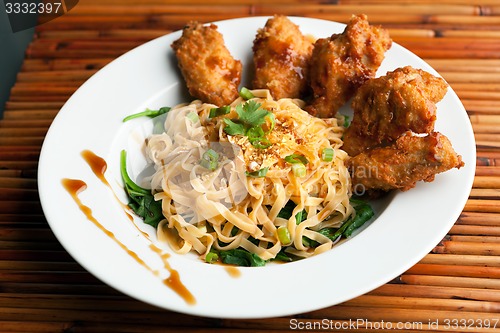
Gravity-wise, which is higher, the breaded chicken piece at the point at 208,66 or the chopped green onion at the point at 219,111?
the breaded chicken piece at the point at 208,66

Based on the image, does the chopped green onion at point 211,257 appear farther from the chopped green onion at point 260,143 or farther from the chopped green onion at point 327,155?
the chopped green onion at point 327,155

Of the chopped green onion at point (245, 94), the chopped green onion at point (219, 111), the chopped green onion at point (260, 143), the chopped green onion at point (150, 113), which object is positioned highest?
the chopped green onion at point (245, 94)

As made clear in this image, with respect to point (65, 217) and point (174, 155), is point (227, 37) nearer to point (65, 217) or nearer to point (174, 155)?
point (174, 155)

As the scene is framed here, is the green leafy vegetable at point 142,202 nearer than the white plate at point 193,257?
No

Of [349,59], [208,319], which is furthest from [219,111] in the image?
[208,319]

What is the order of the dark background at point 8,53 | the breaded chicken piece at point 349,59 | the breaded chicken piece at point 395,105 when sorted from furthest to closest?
the dark background at point 8,53, the breaded chicken piece at point 349,59, the breaded chicken piece at point 395,105

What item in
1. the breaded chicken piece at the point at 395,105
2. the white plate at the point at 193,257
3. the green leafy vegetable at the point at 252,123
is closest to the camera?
the white plate at the point at 193,257

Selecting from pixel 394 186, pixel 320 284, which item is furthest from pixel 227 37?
pixel 320 284

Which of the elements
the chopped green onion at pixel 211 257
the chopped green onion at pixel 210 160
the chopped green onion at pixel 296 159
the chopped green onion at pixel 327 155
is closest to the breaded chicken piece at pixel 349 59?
the chopped green onion at pixel 327 155
